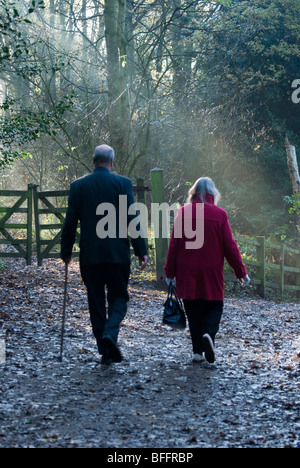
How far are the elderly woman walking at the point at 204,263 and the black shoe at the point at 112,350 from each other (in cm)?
87

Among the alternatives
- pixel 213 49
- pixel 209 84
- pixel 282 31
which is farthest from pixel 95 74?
pixel 282 31

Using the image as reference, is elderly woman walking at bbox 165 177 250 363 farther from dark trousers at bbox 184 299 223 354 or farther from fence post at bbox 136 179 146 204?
fence post at bbox 136 179 146 204

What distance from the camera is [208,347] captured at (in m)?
6.06

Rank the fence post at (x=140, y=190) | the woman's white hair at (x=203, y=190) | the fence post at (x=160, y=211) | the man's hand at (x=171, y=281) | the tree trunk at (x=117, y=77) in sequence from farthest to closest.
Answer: the tree trunk at (x=117, y=77) → the fence post at (x=140, y=190) → the fence post at (x=160, y=211) → the man's hand at (x=171, y=281) → the woman's white hair at (x=203, y=190)

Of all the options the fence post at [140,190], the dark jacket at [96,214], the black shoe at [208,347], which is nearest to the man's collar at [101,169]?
the dark jacket at [96,214]

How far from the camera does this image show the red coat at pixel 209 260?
613 centimetres

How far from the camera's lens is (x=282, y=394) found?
541 cm

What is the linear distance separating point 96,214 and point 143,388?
167cm

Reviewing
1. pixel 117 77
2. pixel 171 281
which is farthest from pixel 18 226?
pixel 171 281

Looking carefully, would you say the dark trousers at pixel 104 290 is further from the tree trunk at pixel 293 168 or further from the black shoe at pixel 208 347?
the tree trunk at pixel 293 168

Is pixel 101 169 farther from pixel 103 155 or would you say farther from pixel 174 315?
pixel 174 315

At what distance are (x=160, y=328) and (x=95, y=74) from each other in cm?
981

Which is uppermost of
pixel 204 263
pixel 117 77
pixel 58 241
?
pixel 117 77

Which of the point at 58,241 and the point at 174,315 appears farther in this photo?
the point at 58,241
